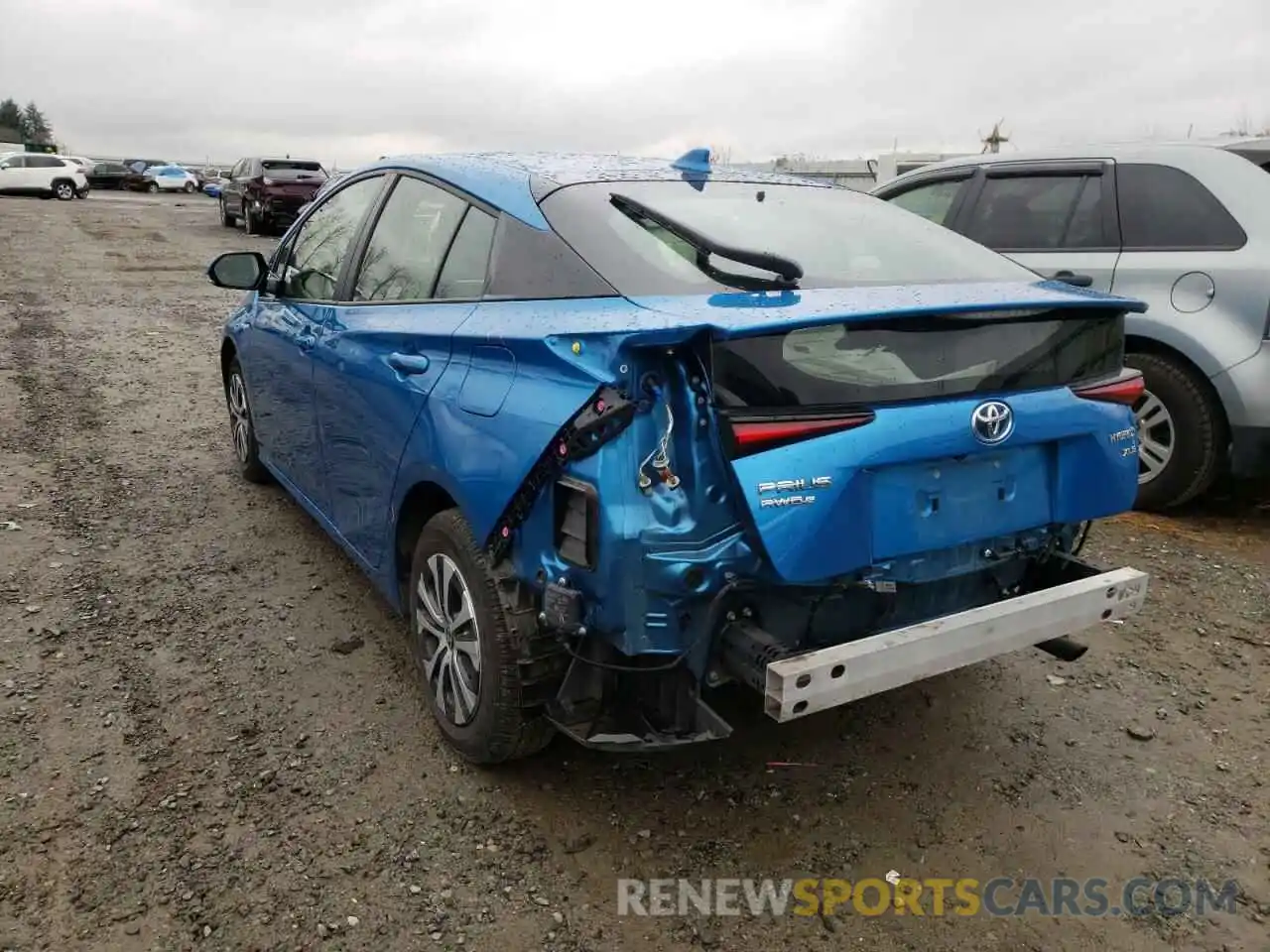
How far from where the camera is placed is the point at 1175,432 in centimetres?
502

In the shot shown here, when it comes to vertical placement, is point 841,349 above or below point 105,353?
above

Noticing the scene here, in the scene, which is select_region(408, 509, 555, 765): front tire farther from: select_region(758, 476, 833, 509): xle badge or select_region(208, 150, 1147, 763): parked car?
select_region(758, 476, 833, 509): xle badge

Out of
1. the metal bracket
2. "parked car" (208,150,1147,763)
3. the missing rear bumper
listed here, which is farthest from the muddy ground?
the metal bracket

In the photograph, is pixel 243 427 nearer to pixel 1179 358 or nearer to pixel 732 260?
pixel 732 260

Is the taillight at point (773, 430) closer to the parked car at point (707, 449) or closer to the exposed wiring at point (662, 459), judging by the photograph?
the parked car at point (707, 449)

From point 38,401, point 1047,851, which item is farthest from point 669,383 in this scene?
point 38,401

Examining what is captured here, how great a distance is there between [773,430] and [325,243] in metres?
2.69

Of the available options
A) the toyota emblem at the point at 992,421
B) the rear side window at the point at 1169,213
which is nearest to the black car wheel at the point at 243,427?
the toyota emblem at the point at 992,421

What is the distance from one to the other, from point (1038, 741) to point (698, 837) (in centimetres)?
125

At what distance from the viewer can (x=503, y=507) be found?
2.53 metres

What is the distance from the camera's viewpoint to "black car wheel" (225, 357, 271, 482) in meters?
5.20

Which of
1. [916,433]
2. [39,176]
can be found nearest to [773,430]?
[916,433]

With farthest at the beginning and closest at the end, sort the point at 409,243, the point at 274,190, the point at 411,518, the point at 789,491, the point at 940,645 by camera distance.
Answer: the point at 274,190, the point at 409,243, the point at 411,518, the point at 940,645, the point at 789,491

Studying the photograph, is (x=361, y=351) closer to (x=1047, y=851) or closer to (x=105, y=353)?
(x=1047, y=851)
